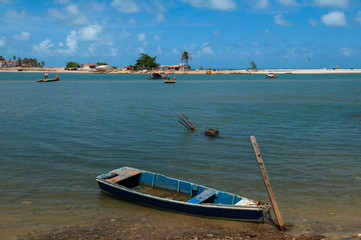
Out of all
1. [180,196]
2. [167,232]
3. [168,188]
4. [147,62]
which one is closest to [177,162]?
[168,188]

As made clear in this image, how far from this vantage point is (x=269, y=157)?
52.1 ft

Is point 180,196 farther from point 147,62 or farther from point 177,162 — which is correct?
point 147,62

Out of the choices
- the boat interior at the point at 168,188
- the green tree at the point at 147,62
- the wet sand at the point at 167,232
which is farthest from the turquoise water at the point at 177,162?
the green tree at the point at 147,62

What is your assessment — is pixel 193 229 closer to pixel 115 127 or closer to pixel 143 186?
pixel 143 186

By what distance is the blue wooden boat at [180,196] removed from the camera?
9.30m

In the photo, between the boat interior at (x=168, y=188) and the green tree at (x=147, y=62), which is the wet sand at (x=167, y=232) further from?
the green tree at (x=147, y=62)

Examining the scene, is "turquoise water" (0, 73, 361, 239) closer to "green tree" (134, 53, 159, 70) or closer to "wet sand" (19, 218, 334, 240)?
"wet sand" (19, 218, 334, 240)

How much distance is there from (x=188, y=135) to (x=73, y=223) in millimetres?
12008

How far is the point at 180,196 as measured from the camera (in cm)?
1110

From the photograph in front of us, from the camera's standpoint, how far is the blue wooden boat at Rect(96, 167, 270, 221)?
9.30 meters

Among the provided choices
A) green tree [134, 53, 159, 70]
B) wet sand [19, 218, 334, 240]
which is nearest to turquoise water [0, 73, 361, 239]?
wet sand [19, 218, 334, 240]

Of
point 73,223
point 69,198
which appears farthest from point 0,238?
point 69,198

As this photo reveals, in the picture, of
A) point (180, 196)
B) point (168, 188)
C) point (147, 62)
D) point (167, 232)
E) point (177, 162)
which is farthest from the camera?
point (147, 62)

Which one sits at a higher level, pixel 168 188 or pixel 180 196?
pixel 168 188
